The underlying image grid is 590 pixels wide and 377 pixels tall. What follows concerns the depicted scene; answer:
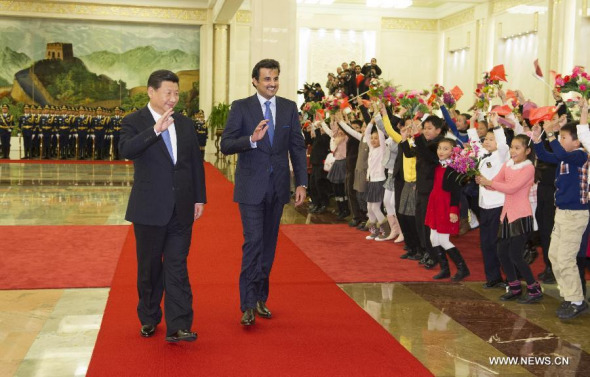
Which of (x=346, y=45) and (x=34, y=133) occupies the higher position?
(x=346, y=45)

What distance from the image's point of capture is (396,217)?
7941 millimetres

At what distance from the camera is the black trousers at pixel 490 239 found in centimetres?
598

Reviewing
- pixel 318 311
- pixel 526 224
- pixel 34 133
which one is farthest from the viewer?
pixel 34 133

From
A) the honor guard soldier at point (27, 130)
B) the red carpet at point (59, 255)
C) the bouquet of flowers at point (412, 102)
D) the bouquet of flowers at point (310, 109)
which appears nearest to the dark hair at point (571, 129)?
the bouquet of flowers at point (412, 102)

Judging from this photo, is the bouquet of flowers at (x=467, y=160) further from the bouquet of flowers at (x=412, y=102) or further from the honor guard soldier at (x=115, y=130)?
the honor guard soldier at (x=115, y=130)

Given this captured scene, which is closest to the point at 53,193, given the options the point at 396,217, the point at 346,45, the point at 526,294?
the point at 396,217

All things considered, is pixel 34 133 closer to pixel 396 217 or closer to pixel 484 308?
Answer: pixel 396 217

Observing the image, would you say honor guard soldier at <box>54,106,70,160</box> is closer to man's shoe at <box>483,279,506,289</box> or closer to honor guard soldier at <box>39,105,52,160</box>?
honor guard soldier at <box>39,105,52,160</box>

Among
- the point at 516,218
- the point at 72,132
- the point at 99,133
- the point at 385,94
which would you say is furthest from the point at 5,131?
the point at 516,218

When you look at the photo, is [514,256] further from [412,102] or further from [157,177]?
[157,177]

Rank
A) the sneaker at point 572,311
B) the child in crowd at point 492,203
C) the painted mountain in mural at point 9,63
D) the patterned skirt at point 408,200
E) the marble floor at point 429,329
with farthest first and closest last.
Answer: the painted mountain in mural at point 9,63 < the patterned skirt at point 408,200 < the child in crowd at point 492,203 < the sneaker at point 572,311 < the marble floor at point 429,329

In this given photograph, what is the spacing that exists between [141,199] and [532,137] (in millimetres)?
2884

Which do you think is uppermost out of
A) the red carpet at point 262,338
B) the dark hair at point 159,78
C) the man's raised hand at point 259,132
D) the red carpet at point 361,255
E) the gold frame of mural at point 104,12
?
the gold frame of mural at point 104,12

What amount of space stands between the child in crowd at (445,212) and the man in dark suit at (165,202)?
2.64 m
